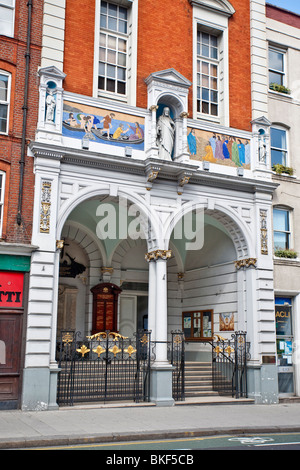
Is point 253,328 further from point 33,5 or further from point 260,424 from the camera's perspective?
point 33,5

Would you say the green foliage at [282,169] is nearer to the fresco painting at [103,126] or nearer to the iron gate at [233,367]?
the fresco painting at [103,126]

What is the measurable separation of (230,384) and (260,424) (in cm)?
515

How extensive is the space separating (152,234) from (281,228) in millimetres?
5478

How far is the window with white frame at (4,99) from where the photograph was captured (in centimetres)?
1500

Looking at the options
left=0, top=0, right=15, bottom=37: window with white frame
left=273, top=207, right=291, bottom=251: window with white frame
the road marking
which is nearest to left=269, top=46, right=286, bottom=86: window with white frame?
left=273, top=207, right=291, bottom=251: window with white frame

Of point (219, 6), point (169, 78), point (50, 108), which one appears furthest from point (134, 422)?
point (219, 6)

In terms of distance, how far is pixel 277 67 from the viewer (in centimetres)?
2080

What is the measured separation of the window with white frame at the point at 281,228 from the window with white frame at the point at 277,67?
16.9 feet

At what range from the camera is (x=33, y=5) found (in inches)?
627

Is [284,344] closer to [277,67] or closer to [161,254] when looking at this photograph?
[161,254]

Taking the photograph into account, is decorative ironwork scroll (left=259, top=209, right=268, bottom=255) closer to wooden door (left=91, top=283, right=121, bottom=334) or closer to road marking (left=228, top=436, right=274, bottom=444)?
wooden door (left=91, top=283, right=121, bottom=334)
